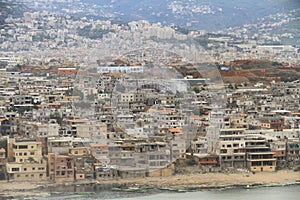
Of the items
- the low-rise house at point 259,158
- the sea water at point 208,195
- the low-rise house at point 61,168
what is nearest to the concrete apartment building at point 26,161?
the low-rise house at point 61,168

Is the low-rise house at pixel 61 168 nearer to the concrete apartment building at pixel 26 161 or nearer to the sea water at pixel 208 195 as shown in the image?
the concrete apartment building at pixel 26 161

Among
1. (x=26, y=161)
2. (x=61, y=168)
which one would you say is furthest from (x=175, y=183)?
(x=26, y=161)

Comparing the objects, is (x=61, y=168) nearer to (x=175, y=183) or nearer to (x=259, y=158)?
(x=175, y=183)

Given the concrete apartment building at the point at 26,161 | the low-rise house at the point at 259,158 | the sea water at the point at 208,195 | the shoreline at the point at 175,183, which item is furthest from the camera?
the low-rise house at the point at 259,158

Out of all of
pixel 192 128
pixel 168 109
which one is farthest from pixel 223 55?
pixel 192 128

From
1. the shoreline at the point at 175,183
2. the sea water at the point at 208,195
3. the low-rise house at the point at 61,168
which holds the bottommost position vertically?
the sea water at the point at 208,195

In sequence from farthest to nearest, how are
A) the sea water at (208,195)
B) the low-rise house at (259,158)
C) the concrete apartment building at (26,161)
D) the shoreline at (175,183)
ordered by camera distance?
the low-rise house at (259,158), the concrete apartment building at (26,161), the shoreline at (175,183), the sea water at (208,195)

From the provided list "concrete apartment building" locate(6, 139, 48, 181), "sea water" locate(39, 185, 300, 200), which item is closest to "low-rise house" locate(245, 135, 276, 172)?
"sea water" locate(39, 185, 300, 200)

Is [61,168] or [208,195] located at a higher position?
[61,168]

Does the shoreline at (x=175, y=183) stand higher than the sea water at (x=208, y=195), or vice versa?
the shoreline at (x=175, y=183)

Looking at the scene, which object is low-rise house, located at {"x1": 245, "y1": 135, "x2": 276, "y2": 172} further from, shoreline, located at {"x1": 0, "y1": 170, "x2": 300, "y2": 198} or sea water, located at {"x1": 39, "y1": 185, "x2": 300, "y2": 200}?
sea water, located at {"x1": 39, "y1": 185, "x2": 300, "y2": 200}
